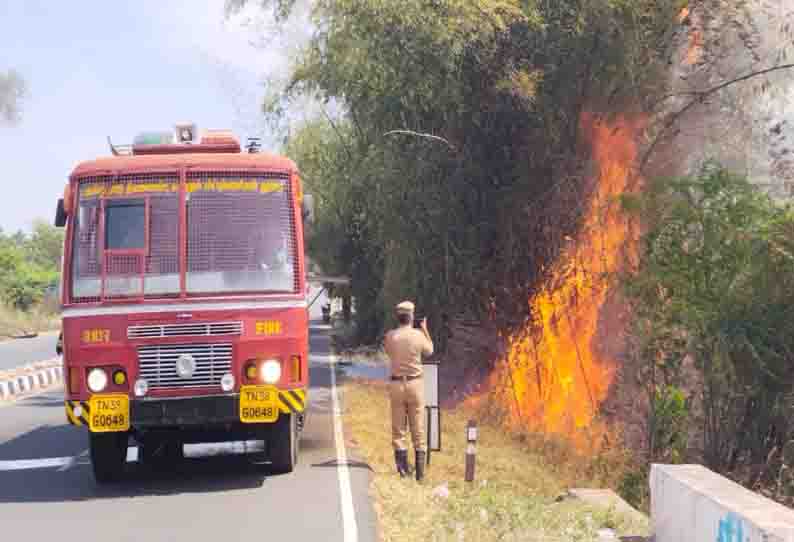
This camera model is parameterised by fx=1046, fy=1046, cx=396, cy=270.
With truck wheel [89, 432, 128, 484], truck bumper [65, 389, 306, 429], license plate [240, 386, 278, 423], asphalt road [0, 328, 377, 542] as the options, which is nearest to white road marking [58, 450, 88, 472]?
asphalt road [0, 328, 377, 542]

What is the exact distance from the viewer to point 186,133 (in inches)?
478

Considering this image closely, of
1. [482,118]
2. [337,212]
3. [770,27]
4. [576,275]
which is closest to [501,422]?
[576,275]

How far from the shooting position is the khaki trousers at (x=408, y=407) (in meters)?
10.9

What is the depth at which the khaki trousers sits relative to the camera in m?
10.9

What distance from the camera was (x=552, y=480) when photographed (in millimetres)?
13383

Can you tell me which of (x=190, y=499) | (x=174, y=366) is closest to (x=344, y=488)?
(x=190, y=499)

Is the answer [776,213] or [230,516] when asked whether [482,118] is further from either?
[230,516]

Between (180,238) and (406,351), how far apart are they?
8.42ft

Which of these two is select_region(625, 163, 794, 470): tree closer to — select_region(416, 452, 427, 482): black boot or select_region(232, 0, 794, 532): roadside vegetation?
select_region(232, 0, 794, 532): roadside vegetation

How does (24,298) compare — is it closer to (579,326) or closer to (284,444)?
(579,326)

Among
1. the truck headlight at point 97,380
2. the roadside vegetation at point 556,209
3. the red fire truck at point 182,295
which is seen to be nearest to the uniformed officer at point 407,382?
the red fire truck at point 182,295

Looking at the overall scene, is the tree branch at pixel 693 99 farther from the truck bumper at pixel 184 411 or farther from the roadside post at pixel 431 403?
the truck bumper at pixel 184 411

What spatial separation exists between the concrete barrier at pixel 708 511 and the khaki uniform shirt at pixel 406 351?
3031mm

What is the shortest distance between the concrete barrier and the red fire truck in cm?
380
